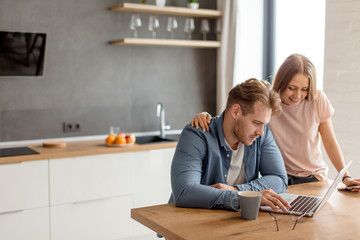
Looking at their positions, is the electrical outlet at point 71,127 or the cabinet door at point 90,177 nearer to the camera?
the cabinet door at point 90,177

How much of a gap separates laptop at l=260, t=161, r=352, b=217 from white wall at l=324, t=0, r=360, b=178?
1569 millimetres

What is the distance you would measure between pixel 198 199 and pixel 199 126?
42 centimetres

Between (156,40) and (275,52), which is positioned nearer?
(156,40)

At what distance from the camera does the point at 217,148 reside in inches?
86.0

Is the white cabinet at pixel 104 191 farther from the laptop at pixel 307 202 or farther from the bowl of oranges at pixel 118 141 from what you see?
the laptop at pixel 307 202

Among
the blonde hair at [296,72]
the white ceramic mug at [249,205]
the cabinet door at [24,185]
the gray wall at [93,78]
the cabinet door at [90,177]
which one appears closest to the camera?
the white ceramic mug at [249,205]

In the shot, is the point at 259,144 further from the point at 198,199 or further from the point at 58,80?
the point at 58,80

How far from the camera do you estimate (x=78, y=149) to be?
3592 mm

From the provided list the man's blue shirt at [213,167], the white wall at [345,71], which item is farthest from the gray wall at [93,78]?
the man's blue shirt at [213,167]

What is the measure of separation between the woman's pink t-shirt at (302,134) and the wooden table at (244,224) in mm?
593

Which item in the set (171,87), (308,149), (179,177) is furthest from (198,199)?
(171,87)

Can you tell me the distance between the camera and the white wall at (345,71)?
3432 mm

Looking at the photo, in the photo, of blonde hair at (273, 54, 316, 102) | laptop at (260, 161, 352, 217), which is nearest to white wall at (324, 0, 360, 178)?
blonde hair at (273, 54, 316, 102)

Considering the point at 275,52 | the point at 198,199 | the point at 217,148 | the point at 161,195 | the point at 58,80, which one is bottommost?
the point at 161,195
